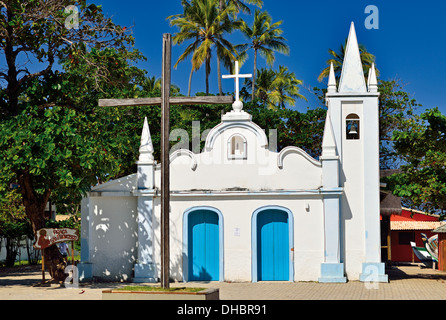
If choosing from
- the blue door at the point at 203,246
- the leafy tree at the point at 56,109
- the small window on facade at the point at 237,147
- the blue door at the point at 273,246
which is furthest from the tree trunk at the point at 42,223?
the blue door at the point at 273,246

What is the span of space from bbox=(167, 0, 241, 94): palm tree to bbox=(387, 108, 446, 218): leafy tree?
67.1ft

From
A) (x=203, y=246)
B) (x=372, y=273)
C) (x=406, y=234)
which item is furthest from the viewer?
(x=406, y=234)

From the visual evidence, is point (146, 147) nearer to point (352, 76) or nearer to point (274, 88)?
point (352, 76)

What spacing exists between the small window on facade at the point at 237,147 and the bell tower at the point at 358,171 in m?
3.05

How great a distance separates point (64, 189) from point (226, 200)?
5.18 meters

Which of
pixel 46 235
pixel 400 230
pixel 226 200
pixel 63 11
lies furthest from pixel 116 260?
pixel 400 230

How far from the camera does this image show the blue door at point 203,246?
21.2 metres

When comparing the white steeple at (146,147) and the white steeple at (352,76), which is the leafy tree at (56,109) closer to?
the white steeple at (146,147)

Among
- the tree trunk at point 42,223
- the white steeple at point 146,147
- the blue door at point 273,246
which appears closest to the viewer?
the tree trunk at point 42,223

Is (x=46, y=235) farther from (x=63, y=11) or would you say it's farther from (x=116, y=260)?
(x=63, y=11)

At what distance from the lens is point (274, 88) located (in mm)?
51594

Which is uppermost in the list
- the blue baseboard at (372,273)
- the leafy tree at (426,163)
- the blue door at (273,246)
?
the leafy tree at (426,163)

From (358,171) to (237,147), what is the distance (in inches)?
159

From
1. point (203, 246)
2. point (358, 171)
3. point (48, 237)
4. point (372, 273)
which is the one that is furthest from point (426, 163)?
point (48, 237)
